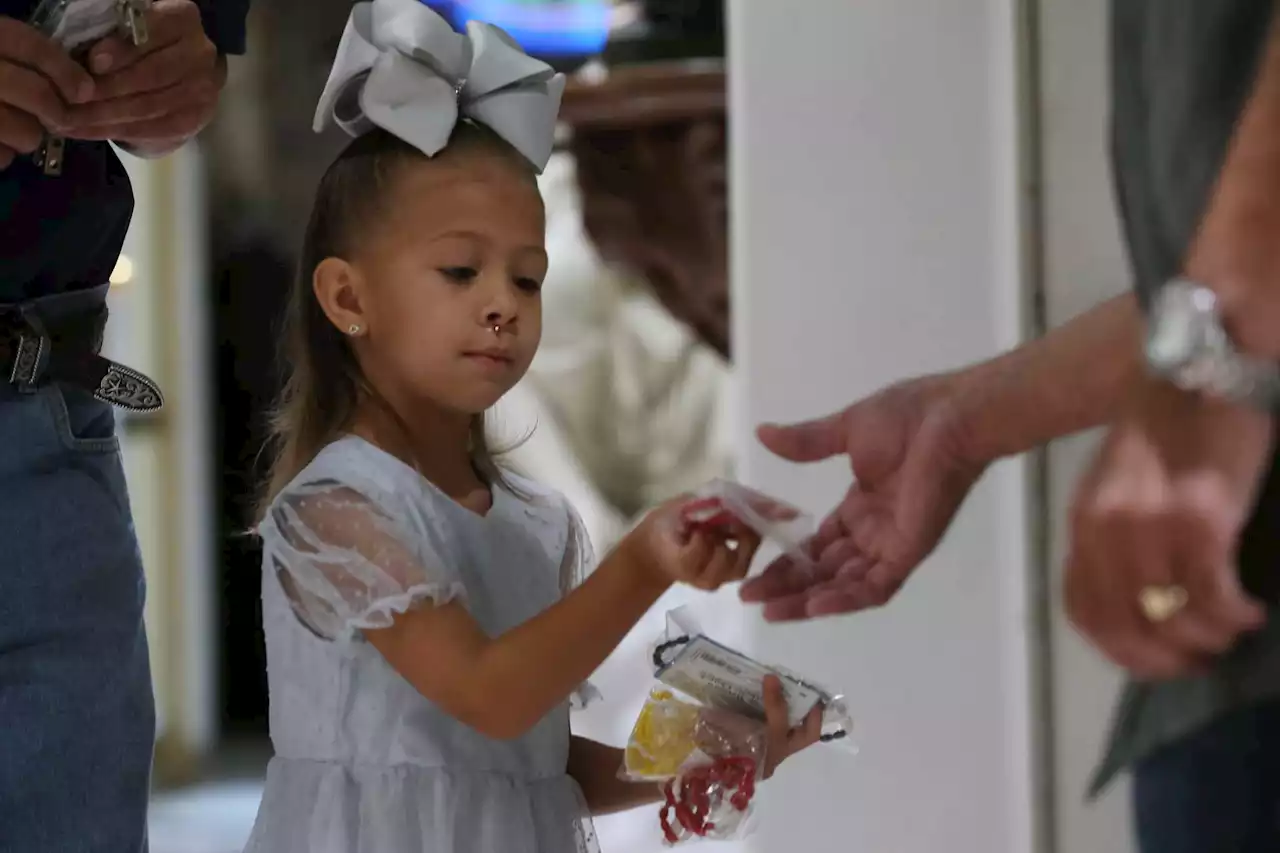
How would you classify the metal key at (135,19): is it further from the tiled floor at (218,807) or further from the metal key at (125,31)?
the tiled floor at (218,807)

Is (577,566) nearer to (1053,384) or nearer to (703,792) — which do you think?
(703,792)

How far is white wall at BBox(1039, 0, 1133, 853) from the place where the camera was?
460 millimetres

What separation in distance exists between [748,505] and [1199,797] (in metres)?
0.24

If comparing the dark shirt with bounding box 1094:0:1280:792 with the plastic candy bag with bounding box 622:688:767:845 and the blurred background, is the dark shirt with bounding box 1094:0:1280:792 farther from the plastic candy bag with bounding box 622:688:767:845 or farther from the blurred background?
the plastic candy bag with bounding box 622:688:767:845

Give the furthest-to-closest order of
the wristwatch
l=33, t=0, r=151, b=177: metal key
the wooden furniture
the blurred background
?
the wooden furniture → l=33, t=0, r=151, b=177: metal key → the blurred background → the wristwatch

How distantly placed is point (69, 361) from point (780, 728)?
0.41 m

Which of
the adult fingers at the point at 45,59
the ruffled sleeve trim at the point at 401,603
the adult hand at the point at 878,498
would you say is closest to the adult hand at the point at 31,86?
the adult fingers at the point at 45,59

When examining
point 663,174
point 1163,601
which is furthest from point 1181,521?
point 663,174

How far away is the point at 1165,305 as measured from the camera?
39 centimetres

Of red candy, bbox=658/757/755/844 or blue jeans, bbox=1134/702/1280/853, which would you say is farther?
red candy, bbox=658/757/755/844

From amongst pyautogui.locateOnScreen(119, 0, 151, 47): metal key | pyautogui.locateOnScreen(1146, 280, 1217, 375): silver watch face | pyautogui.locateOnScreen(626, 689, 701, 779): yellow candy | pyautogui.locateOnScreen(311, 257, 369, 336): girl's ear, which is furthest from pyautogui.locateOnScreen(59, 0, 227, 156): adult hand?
pyautogui.locateOnScreen(1146, 280, 1217, 375): silver watch face

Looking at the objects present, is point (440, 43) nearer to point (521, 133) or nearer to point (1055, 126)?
point (521, 133)

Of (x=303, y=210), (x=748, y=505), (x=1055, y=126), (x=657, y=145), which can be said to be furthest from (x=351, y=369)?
(x=657, y=145)

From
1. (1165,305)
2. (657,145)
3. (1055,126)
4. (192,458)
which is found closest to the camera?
(1165,305)
